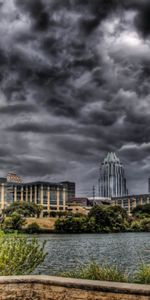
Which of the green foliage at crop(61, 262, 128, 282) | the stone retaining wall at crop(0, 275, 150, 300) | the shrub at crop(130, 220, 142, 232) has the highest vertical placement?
the stone retaining wall at crop(0, 275, 150, 300)

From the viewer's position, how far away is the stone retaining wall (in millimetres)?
11205

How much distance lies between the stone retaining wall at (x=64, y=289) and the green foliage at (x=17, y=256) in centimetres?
501

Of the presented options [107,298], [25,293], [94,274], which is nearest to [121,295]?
[107,298]

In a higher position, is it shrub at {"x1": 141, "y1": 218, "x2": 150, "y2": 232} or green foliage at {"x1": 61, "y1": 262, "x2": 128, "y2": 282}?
green foliage at {"x1": 61, "y1": 262, "x2": 128, "y2": 282}

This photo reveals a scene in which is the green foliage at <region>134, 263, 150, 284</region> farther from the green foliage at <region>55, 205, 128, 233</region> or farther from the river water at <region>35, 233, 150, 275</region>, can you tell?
the green foliage at <region>55, 205, 128, 233</region>

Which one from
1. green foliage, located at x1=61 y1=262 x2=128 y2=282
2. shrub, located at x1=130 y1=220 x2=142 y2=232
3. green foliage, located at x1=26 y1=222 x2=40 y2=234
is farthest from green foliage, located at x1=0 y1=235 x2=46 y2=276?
shrub, located at x1=130 y1=220 x2=142 y2=232

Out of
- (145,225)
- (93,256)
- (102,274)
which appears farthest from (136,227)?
(102,274)

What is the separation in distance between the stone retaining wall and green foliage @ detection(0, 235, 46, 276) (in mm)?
5014

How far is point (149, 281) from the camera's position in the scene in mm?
17281

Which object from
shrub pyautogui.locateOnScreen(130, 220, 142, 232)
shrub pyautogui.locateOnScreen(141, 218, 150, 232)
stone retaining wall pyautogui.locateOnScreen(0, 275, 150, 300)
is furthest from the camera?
shrub pyautogui.locateOnScreen(141, 218, 150, 232)

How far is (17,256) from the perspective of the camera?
18672mm

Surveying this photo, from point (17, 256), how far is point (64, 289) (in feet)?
23.3

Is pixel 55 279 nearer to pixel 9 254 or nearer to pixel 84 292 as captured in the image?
pixel 84 292

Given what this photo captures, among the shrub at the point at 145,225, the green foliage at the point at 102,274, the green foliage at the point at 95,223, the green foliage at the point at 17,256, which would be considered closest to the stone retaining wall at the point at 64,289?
the green foliage at the point at 102,274
